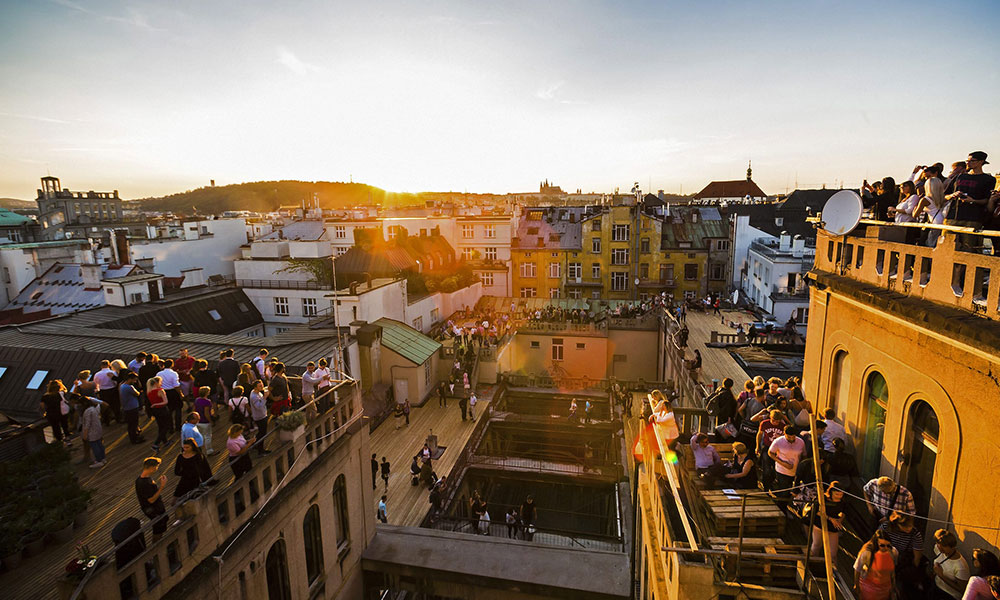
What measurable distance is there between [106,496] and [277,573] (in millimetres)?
3712

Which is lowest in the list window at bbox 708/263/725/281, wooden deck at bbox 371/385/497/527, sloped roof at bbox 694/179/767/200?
wooden deck at bbox 371/385/497/527

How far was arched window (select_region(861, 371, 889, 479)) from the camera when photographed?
859 cm

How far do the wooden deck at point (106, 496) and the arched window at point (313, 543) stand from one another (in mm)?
2635

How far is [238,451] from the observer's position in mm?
8781

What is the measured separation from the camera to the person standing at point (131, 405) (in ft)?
34.7

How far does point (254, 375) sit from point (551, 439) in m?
18.7

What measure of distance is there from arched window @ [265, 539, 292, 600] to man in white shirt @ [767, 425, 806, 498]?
33.2 feet

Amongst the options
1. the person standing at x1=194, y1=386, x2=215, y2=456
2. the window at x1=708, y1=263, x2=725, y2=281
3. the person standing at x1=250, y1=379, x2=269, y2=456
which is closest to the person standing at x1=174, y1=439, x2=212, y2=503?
the person standing at x1=194, y1=386, x2=215, y2=456

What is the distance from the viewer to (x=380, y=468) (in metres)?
21.9

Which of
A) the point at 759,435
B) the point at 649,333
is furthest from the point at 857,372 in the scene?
the point at 649,333

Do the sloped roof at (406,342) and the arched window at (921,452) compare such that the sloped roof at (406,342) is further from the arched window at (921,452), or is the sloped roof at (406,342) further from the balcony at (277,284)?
the arched window at (921,452)

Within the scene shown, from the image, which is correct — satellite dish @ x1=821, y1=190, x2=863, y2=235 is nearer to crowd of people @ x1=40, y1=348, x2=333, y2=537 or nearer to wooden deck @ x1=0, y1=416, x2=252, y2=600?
crowd of people @ x1=40, y1=348, x2=333, y2=537

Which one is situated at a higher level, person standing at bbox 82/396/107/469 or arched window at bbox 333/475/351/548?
person standing at bbox 82/396/107/469

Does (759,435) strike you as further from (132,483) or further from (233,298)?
(233,298)
